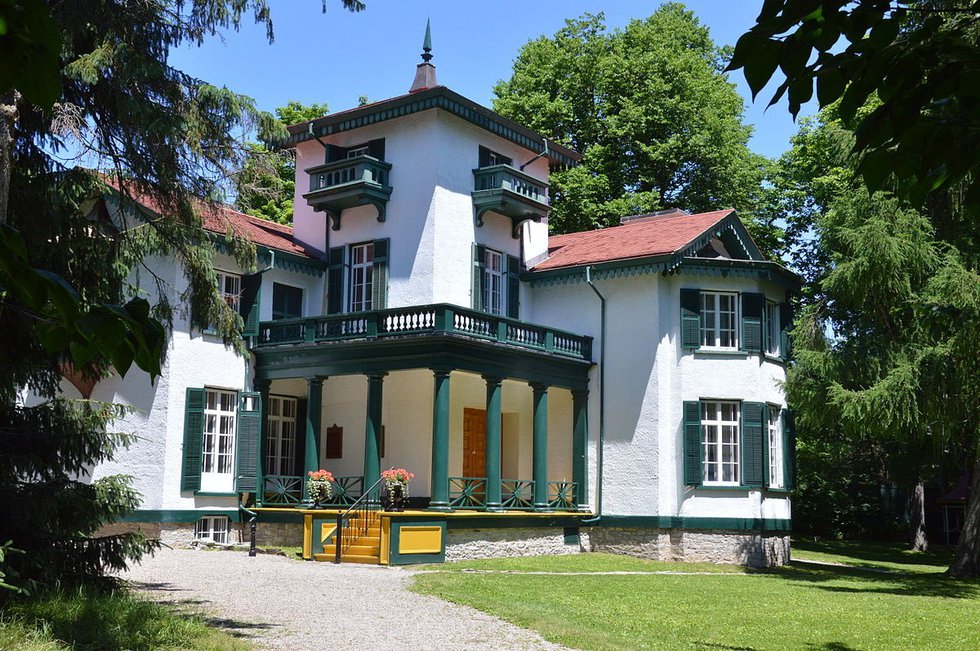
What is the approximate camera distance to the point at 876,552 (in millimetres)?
32719

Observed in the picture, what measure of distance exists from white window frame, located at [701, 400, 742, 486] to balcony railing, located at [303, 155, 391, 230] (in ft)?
30.1

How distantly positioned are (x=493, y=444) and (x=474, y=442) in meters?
3.36

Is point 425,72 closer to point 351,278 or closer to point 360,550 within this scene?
point 351,278

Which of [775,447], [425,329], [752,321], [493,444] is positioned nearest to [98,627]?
[425,329]

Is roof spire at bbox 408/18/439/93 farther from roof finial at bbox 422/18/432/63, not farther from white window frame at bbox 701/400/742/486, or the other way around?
white window frame at bbox 701/400/742/486

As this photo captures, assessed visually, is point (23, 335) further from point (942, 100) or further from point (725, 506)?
point (725, 506)

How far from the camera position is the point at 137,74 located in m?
11.2

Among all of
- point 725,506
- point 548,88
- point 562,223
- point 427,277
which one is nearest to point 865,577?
point 725,506

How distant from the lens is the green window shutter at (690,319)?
80.6ft

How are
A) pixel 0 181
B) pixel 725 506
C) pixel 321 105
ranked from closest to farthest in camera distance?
pixel 0 181, pixel 725 506, pixel 321 105

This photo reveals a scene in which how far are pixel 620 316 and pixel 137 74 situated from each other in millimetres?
15928

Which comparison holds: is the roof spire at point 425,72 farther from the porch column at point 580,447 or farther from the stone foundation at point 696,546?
the stone foundation at point 696,546

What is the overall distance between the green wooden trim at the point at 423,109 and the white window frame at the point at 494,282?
10.1ft

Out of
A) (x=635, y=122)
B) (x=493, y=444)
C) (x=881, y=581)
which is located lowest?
(x=881, y=581)
